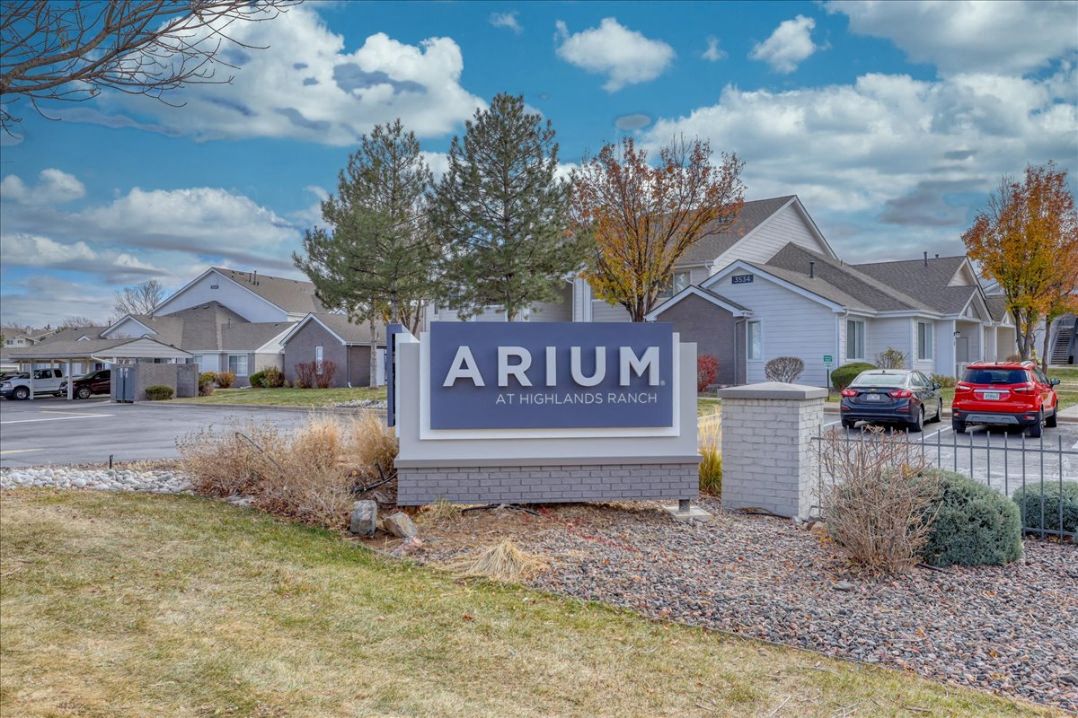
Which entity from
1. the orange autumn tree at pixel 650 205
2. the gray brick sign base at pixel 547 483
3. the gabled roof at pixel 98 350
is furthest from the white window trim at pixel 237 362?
the gray brick sign base at pixel 547 483

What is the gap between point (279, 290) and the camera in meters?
54.6

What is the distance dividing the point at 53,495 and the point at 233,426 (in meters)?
2.30

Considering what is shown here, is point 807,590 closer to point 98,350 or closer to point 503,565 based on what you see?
point 503,565

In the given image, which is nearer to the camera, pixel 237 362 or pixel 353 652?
pixel 353 652

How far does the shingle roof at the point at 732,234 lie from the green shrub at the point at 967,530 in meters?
27.6

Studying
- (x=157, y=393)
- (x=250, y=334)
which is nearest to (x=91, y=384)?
(x=157, y=393)

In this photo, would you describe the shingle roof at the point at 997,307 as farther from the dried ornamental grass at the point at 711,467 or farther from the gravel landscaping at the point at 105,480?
the gravel landscaping at the point at 105,480

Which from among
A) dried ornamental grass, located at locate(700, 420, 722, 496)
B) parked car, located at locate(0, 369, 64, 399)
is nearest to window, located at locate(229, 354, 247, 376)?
parked car, located at locate(0, 369, 64, 399)

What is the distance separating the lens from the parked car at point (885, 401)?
1675cm

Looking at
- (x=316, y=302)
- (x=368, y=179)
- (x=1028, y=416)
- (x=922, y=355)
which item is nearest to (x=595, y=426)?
(x=1028, y=416)

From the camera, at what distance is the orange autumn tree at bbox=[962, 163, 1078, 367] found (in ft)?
109

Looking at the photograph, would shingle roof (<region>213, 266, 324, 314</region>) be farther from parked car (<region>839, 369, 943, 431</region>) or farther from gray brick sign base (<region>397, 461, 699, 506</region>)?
gray brick sign base (<region>397, 461, 699, 506</region>)

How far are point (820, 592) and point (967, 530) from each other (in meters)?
1.54

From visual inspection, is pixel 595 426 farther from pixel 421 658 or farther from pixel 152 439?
pixel 152 439
